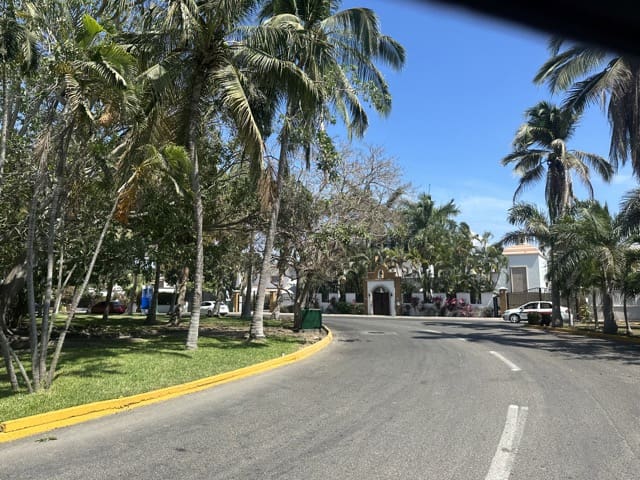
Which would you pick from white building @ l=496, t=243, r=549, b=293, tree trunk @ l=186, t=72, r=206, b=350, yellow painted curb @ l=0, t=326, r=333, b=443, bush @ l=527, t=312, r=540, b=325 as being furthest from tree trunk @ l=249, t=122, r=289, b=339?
white building @ l=496, t=243, r=549, b=293

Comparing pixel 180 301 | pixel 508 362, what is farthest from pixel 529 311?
pixel 180 301

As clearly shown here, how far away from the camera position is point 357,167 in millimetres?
22234

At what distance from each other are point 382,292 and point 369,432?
40.1m

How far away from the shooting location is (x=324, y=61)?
1622 cm

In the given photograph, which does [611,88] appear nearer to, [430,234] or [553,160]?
[553,160]

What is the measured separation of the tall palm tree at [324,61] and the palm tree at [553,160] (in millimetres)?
12465

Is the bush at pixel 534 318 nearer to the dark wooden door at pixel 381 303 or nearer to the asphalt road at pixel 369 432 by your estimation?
the dark wooden door at pixel 381 303

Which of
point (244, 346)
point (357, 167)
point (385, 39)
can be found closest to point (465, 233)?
point (357, 167)

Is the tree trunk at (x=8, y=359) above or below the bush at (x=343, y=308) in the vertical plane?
below

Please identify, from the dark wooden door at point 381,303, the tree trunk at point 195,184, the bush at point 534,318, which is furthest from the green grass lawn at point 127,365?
the dark wooden door at point 381,303

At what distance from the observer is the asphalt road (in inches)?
190

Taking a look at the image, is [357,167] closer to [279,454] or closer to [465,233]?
[279,454]

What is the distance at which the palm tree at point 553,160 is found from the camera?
26.2 m

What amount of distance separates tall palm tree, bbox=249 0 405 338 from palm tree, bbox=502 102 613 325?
12.5 meters
